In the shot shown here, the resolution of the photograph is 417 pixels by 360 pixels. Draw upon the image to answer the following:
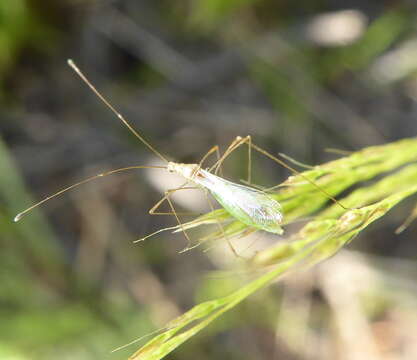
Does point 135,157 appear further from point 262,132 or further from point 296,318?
point 296,318

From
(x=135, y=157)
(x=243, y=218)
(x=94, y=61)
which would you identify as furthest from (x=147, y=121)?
(x=243, y=218)

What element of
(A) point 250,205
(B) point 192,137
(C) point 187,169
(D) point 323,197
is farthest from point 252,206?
(B) point 192,137

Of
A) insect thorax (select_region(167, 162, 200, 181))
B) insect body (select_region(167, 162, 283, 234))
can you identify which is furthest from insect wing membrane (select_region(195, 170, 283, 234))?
insect thorax (select_region(167, 162, 200, 181))

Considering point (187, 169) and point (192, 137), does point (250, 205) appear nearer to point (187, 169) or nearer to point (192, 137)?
point (187, 169)

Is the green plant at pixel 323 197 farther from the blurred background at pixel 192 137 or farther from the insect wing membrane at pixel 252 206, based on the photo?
the blurred background at pixel 192 137

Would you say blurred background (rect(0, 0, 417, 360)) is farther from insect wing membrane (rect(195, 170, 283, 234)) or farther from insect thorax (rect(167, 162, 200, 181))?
insect wing membrane (rect(195, 170, 283, 234))

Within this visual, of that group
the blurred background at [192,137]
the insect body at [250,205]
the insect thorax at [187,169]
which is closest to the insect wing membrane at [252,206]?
the insect body at [250,205]
